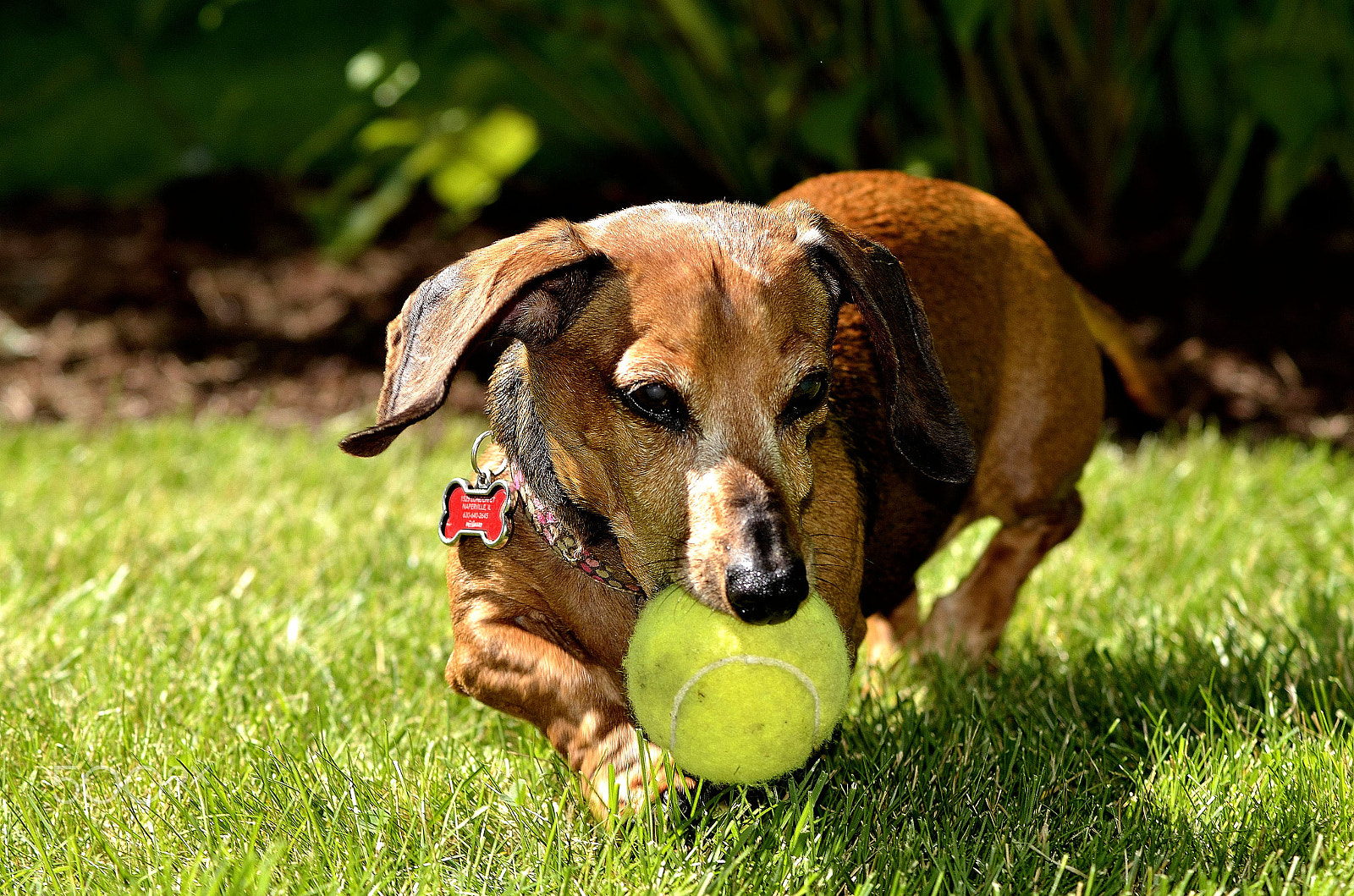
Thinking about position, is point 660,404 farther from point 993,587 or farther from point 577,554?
point 993,587

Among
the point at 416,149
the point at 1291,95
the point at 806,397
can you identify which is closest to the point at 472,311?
the point at 806,397

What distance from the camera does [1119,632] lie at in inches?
135

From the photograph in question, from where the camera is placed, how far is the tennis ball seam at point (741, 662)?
214 cm

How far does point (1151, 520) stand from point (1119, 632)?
83cm

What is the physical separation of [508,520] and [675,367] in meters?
0.49

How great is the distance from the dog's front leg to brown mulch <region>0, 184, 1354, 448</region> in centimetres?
306

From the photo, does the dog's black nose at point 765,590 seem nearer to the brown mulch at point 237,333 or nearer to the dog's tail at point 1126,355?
the dog's tail at point 1126,355

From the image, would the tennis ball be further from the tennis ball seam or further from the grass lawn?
the grass lawn

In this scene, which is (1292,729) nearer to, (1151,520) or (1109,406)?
(1151,520)

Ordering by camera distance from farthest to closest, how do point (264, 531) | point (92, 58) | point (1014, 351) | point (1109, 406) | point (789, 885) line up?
point (92, 58), point (1109, 406), point (264, 531), point (1014, 351), point (789, 885)

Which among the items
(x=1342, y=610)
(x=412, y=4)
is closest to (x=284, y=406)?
(x=412, y=4)

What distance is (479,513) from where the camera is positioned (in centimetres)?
259

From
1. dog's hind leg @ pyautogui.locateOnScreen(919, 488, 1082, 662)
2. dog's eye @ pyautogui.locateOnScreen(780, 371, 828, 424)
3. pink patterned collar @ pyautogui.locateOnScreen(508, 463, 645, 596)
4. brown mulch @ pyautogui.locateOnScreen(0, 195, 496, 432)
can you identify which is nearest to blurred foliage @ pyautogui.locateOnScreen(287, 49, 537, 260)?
brown mulch @ pyautogui.locateOnScreen(0, 195, 496, 432)

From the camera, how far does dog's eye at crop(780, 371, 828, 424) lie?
7.80 feet
